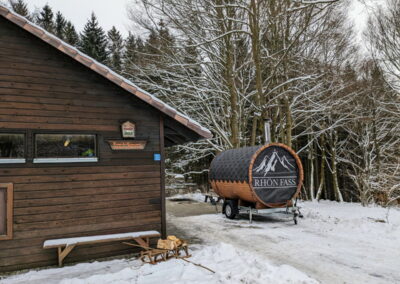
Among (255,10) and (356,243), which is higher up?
(255,10)

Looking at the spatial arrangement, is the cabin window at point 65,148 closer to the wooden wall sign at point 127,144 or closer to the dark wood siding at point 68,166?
the dark wood siding at point 68,166

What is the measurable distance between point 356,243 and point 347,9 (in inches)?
416

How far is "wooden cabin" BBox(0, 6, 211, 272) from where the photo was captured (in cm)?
656

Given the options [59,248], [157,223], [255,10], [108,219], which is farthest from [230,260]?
[255,10]

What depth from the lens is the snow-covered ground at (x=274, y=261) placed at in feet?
18.1

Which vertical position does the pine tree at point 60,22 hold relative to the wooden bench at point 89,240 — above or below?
above

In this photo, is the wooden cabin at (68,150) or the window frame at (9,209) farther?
the wooden cabin at (68,150)

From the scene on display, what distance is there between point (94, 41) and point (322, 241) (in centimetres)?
3266

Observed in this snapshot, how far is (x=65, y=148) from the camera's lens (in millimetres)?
7062

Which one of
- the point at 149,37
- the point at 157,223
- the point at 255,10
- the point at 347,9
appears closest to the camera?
the point at 157,223

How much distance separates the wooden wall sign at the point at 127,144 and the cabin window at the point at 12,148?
1.82 meters

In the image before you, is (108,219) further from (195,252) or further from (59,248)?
(195,252)

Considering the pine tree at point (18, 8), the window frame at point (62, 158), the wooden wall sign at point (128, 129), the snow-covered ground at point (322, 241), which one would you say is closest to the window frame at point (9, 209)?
the window frame at point (62, 158)

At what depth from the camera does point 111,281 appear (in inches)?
219
